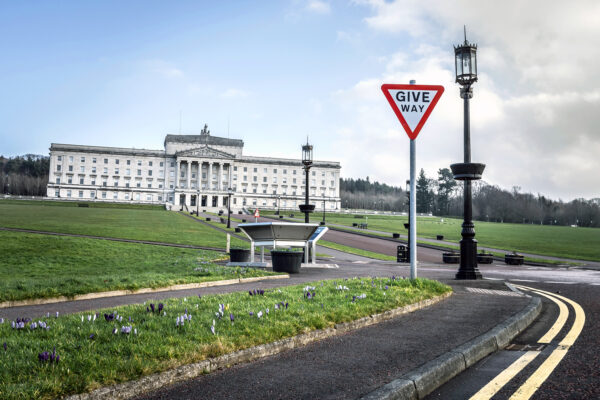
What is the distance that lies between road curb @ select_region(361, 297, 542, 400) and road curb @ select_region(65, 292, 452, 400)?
1.69 meters

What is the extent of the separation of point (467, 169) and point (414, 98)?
5645mm

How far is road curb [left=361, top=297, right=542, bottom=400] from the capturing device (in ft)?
13.2

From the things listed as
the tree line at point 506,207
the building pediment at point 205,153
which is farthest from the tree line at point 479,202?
the building pediment at point 205,153

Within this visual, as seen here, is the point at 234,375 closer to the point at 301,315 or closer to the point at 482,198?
the point at 301,315

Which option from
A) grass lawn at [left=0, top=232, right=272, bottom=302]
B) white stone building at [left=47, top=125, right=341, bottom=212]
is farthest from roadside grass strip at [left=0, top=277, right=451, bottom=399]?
white stone building at [left=47, top=125, right=341, bottom=212]

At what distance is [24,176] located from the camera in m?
180

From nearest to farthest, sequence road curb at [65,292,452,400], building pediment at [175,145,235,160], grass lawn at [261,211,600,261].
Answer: road curb at [65,292,452,400]
grass lawn at [261,211,600,261]
building pediment at [175,145,235,160]

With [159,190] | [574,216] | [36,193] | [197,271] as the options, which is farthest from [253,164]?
[197,271]

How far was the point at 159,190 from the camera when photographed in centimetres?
15212

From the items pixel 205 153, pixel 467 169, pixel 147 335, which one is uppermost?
pixel 205 153

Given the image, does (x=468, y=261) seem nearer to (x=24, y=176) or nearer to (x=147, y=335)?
(x=147, y=335)

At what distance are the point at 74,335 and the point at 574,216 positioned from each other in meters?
192

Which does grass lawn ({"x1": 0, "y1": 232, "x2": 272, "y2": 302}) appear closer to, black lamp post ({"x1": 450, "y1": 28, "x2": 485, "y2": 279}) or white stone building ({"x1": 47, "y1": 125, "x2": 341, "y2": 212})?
black lamp post ({"x1": 450, "y1": 28, "x2": 485, "y2": 279})

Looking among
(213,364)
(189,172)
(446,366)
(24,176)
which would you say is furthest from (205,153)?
(446,366)
